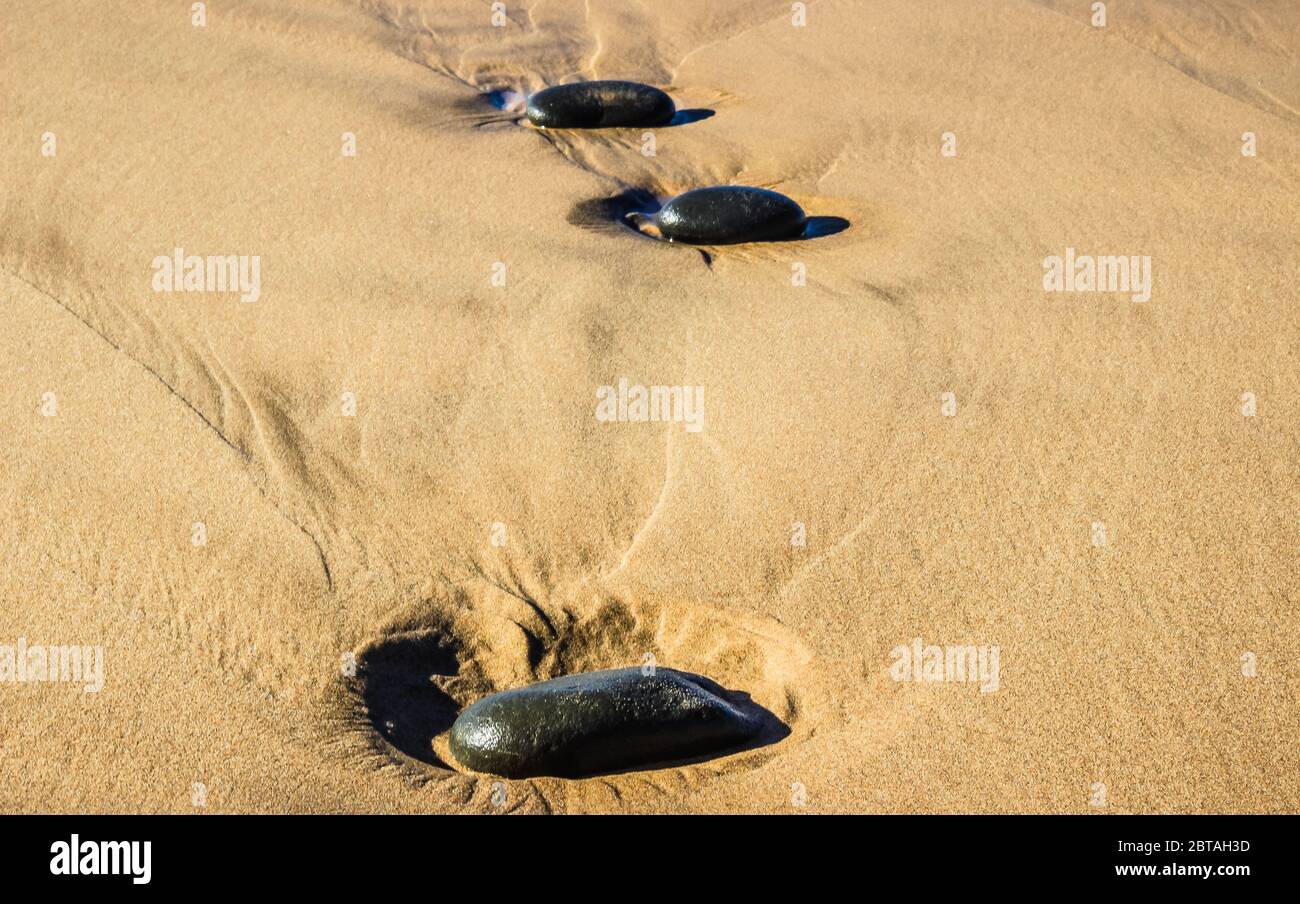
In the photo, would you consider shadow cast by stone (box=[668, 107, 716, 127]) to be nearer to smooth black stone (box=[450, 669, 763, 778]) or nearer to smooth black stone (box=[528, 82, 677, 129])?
smooth black stone (box=[528, 82, 677, 129])

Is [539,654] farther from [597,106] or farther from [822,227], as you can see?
[597,106]

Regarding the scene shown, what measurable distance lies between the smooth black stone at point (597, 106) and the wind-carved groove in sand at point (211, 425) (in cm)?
247

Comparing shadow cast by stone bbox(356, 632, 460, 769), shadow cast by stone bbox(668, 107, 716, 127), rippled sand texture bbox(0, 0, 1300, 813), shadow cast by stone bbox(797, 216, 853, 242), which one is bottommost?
shadow cast by stone bbox(356, 632, 460, 769)

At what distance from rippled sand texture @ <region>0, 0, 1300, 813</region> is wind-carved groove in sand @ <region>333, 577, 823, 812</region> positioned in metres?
0.01

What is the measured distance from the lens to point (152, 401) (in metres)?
4.02

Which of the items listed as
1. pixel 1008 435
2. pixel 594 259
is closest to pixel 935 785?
pixel 1008 435

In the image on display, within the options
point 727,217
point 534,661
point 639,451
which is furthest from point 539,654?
point 727,217

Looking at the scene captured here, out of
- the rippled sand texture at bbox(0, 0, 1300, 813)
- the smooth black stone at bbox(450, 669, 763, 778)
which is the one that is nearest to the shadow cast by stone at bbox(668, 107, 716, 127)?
the rippled sand texture at bbox(0, 0, 1300, 813)

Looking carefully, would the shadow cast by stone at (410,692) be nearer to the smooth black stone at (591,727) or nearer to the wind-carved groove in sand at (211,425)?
the smooth black stone at (591,727)

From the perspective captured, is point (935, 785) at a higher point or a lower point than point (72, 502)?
lower

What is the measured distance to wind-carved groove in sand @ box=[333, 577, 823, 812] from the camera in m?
2.97

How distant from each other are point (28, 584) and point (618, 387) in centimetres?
183

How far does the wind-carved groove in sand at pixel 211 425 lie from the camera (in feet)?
11.6

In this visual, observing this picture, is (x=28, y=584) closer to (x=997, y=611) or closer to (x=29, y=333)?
(x=29, y=333)
